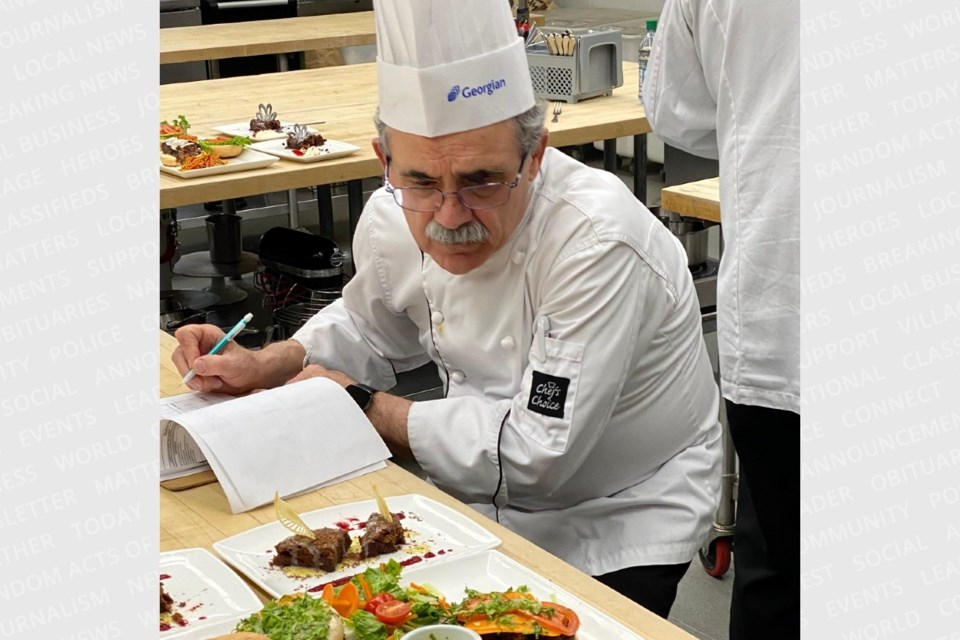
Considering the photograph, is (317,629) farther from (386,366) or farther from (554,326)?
(386,366)

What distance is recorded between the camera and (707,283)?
4363mm

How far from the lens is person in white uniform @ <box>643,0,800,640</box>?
1905 millimetres

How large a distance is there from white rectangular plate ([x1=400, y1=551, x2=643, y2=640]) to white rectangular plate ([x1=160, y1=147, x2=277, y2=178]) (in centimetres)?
223

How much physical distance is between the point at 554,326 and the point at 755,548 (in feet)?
2.16

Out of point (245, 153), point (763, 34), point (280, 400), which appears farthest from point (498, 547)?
point (245, 153)

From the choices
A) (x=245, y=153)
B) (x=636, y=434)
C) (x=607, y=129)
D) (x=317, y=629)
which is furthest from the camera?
(x=607, y=129)

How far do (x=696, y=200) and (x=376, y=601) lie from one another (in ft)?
6.35

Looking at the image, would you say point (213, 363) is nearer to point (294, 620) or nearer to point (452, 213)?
point (452, 213)

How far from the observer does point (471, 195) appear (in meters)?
1.85

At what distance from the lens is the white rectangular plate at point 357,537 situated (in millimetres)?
1494

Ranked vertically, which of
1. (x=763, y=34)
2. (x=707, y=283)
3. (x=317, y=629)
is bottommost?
(x=707, y=283)

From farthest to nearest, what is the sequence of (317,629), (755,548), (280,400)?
1. (755,548)
2. (280,400)
3. (317,629)

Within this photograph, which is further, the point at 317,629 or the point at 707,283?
the point at 707,283

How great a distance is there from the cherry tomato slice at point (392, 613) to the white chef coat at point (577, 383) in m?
0.55
